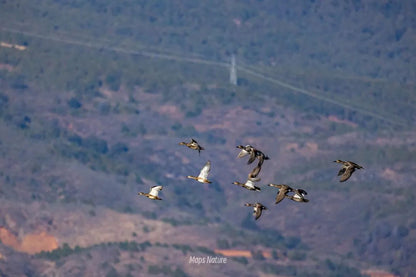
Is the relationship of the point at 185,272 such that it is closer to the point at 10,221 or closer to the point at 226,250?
the point at 226,250

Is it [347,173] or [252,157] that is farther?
[252,157]

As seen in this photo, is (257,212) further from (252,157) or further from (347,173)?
(347,173)

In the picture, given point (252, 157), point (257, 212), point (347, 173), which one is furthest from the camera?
point (252, 157)

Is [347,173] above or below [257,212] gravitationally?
above

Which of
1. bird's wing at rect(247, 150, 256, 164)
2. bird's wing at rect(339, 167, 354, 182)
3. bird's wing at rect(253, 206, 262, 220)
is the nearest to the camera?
bird's wing at rect(339, 167, 354, 182)

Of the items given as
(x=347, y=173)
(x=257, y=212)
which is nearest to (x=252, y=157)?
(x=257, y=212)

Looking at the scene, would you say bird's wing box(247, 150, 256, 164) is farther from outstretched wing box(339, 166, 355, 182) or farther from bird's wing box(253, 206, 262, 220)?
outstretched wing box(339, 166, 355, 182)

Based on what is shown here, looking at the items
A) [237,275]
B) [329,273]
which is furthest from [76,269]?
[329,273]

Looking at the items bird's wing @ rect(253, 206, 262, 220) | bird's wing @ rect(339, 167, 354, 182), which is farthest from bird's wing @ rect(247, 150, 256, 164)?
bird's wing @ rect(339, 167, 354, 182)

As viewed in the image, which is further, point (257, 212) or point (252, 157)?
point (252, 157)

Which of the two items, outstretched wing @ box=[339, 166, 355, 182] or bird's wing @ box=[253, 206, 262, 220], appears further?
bird's wing @ box=[253, 206, 262, 220]

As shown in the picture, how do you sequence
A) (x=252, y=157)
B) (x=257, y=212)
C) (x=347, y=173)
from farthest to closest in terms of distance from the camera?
(x=252, y=157) → (x=257, y=212) → (x=347, y=173)

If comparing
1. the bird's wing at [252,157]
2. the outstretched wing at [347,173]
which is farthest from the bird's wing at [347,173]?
the bird's wing at [252,157]
